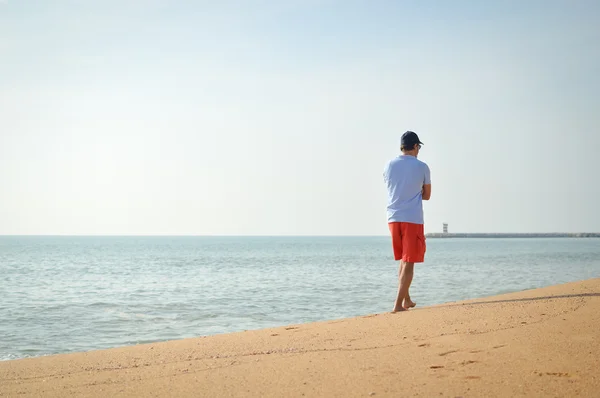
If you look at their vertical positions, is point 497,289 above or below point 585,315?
below

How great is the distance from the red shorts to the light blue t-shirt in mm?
66

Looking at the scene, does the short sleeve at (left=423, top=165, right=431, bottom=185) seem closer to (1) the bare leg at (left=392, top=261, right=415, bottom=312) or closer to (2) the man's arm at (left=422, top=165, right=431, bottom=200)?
(2) the man's arm at (left=422, top=165, right=431, bottom=200)

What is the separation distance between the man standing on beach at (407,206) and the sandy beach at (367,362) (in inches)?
33.3

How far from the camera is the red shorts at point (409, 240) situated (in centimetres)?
583

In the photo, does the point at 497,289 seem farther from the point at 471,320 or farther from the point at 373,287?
the point at 471,320

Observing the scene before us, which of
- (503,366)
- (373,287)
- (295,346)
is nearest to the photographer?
(503,366)

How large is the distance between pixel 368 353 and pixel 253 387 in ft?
3.06

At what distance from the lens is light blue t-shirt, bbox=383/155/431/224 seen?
233 inches

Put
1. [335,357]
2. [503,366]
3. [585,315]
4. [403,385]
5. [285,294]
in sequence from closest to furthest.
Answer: [403,385]
[503,366]
[335,357]
[585,315]
[285,294]

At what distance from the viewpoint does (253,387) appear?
3.11m

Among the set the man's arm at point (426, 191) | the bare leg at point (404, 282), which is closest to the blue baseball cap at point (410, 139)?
the man's arm at point (426, 191)

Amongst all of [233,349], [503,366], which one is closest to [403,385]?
[503,366]

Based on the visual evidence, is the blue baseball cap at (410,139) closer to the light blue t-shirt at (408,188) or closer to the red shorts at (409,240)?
the light blue t-shirt at (408,188)

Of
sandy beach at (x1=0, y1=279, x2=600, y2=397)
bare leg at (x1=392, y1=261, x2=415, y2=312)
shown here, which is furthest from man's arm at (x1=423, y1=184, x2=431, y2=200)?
sandy beach at (x1=0, y1=279, x2=600, y2=397)
